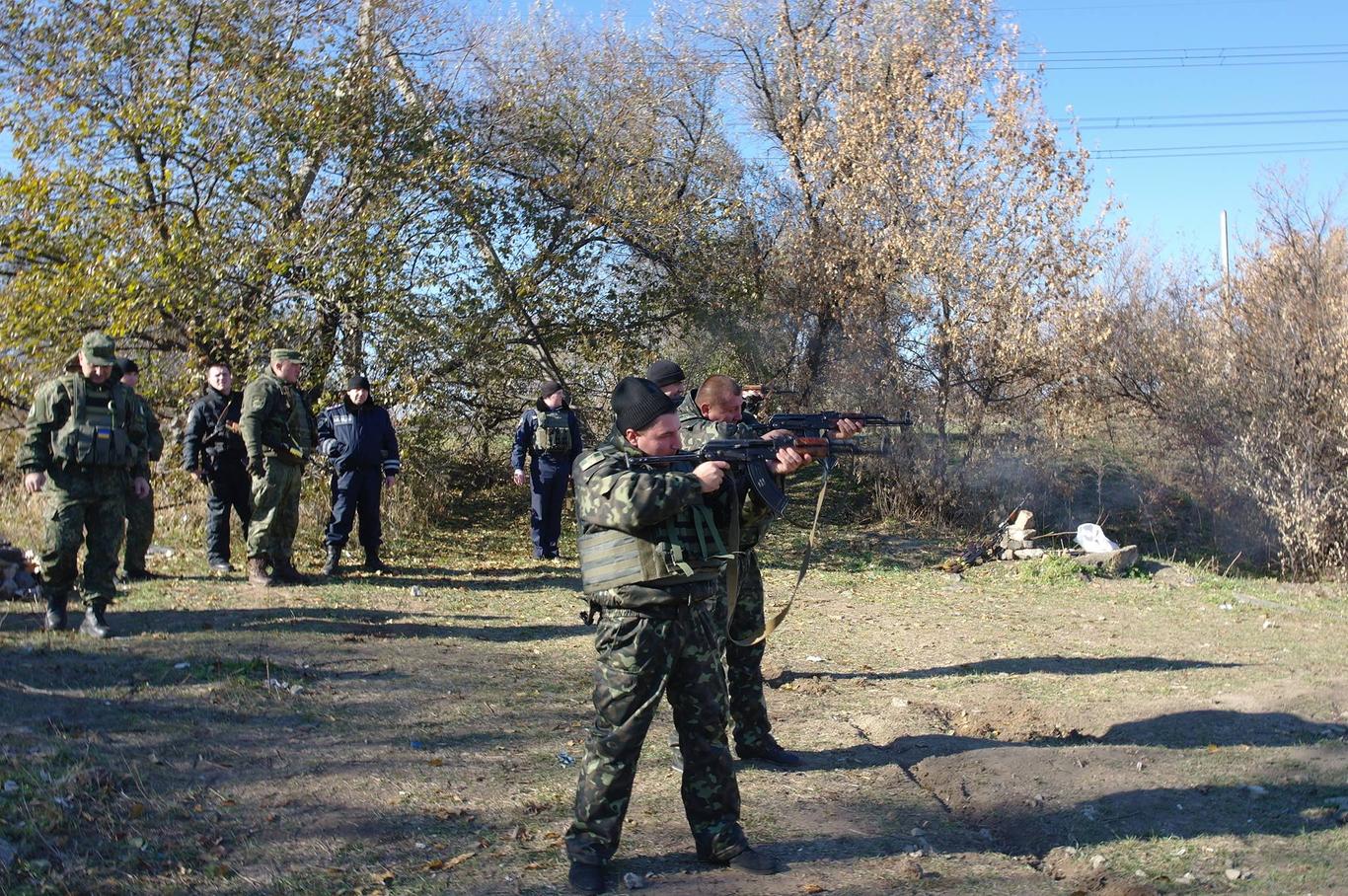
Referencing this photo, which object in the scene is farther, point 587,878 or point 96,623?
point 96,623

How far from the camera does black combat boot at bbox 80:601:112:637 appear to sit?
7.46 m

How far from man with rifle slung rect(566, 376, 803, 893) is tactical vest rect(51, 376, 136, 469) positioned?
4.50 m


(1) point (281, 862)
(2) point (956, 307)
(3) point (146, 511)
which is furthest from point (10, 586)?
(2) point (956, 307)

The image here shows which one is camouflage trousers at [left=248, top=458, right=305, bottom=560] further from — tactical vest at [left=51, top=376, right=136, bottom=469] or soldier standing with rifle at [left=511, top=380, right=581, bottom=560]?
soldier standing with rifle at [left=511, top=380, right=581, bottom=560]

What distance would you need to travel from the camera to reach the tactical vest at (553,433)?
11.9 m

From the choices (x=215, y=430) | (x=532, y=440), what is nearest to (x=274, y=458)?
(x=215, y=430)

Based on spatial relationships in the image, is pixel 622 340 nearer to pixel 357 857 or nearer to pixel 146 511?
pixel 146 511

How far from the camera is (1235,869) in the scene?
4770 mm

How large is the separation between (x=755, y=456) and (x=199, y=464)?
7.04 m

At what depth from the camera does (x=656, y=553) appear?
425 centimetres

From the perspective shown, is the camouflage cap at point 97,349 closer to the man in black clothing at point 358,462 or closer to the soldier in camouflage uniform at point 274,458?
the soldier in camouflage uniform at point 274,458

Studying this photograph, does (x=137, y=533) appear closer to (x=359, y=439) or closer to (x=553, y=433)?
(x=359, y=439)

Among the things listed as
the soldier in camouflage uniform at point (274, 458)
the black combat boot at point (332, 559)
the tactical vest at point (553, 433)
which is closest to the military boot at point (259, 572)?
the soldier in camouflage uniform at point (274, 458)

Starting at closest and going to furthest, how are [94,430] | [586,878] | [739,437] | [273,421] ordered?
[586,878]
[739,437]
[94,430]
[273,421]
